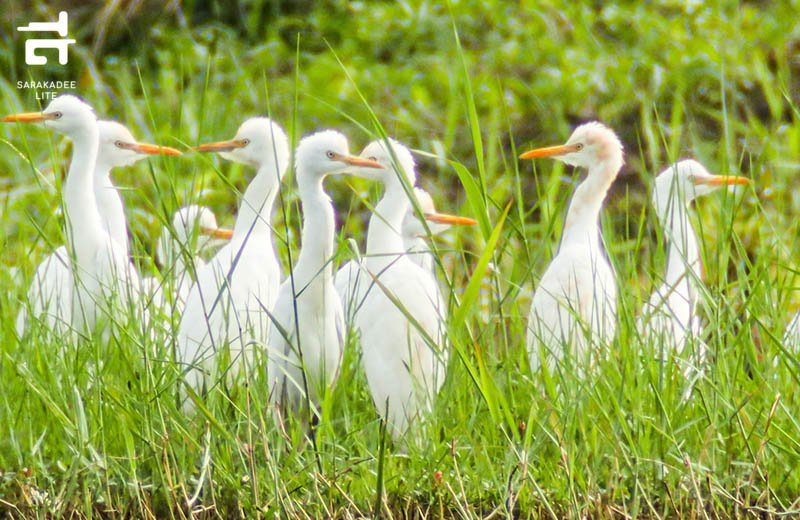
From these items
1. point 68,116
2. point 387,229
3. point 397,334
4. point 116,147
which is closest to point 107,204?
point 116,147

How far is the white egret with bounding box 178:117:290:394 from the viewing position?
2.70 meters

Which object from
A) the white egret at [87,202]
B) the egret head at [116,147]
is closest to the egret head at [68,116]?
the white egret at [87,202]

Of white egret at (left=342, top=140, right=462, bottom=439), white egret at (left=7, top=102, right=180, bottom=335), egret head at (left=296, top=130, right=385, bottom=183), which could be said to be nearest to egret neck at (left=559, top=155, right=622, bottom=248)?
white egret at (left=342, top=140, right=462, bottom=439)

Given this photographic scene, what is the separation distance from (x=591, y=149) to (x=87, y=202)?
1578mm

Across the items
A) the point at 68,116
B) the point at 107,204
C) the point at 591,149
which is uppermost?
the point at 68,116

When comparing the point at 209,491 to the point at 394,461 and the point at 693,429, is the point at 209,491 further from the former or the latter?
the point at 693,429

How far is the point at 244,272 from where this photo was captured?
2961mm

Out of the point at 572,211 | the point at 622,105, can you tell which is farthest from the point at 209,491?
the point at 622,105

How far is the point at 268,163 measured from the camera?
3.37 metres

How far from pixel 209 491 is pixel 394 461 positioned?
357mm

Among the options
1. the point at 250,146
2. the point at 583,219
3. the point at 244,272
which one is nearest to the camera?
the point at 244,272

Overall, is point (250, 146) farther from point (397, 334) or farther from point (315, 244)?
point (397, 334)

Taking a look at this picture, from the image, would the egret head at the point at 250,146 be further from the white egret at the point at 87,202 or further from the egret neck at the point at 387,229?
the egret neck at the point at 387,229

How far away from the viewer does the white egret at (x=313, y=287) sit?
269 centimetres
